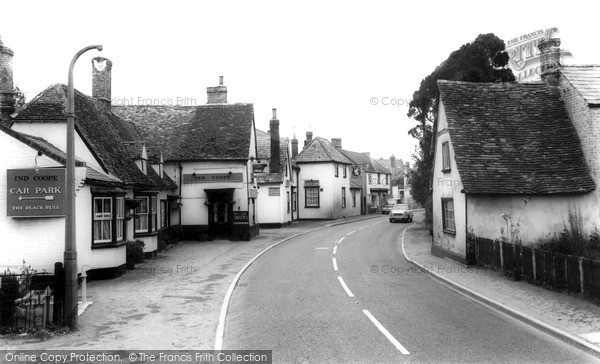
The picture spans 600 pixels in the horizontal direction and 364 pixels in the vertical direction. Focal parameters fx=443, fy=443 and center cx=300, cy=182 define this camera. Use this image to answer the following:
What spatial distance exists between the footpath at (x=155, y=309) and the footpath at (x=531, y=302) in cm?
707

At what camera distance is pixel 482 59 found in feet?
90.8

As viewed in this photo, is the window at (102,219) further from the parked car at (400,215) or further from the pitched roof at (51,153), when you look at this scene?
the parked car at (400,215)

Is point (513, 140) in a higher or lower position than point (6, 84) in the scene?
lower

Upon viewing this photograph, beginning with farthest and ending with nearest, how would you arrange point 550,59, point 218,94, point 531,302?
point 218,94 → point 550,59 → point 531,302

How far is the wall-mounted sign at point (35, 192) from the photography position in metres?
13.9

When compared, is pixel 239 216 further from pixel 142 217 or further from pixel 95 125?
pixel 95 125

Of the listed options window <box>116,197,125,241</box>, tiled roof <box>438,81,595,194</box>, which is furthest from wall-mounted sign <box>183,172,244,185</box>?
tiled roof <box>438,81,595,194</box>

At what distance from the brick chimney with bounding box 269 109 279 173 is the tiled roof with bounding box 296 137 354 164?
30.5ft

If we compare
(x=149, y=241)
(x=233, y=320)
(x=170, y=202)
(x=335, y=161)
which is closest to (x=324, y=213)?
(x=335, y=161)

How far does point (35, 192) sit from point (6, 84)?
5.65 m

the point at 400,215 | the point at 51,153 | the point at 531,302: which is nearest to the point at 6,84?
the point at 51,153

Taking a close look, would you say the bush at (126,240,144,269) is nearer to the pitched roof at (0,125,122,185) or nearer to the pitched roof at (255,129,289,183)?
the pitched roof at (0,125,122,185)

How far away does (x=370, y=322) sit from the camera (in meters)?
10.1

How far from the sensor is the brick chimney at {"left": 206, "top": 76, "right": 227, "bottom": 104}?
113 feet
